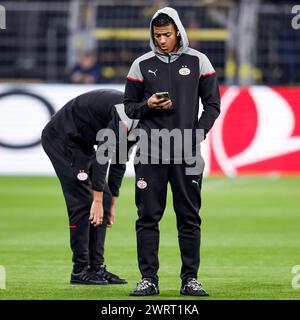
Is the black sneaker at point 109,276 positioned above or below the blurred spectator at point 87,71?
below

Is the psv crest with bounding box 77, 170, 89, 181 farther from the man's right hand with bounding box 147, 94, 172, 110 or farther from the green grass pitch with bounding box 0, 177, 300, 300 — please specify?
the man's right hand with bounding box 147, 94, 172, 110

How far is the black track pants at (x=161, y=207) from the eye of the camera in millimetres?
9180

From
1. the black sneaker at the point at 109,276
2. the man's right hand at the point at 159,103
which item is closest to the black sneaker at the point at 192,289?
the black sneaker at the point at 109,276

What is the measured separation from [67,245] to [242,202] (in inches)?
236

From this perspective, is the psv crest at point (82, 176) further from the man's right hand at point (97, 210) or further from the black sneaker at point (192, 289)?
the black sneaker at point (192, 289)

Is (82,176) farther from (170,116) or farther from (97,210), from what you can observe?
(170,116)

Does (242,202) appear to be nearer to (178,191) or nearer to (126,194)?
(126,194)

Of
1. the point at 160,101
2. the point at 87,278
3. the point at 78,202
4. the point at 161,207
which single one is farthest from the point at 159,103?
the point at 87,278

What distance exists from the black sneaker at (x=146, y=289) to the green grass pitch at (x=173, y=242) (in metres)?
0.12

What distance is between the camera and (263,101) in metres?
23.3

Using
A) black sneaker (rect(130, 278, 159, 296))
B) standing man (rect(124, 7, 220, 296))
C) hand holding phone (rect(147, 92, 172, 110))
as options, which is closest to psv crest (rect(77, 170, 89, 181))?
standing man (rect(124, 7, 220, 296))

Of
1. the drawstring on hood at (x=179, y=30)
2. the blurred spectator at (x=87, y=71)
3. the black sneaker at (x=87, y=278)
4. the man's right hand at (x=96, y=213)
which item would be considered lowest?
the black sneaker at (x=87, y=278)
